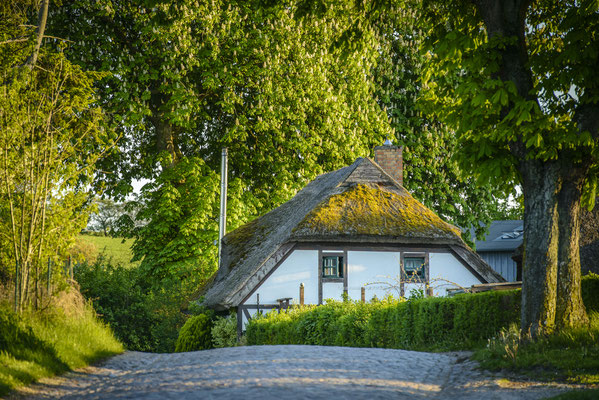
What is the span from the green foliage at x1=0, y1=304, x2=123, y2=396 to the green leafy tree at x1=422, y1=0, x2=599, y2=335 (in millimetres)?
6303

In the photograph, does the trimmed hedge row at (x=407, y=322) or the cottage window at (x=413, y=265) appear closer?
the trimmed hedge row at (x=407, y=322)

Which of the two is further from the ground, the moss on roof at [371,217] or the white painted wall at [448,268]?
the moss on roof at [371,217]

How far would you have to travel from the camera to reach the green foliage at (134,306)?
93.8ft

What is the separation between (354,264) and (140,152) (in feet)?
41.5

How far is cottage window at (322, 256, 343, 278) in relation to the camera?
21.3 metres

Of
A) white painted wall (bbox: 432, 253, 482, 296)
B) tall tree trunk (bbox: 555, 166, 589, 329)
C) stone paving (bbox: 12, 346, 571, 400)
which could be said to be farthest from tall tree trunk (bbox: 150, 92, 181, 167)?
tall tree trunk (bbox: 555, 166, 589, 329)

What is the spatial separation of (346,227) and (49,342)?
40.7ft

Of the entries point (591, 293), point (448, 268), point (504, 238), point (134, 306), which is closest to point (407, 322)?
point (591, 293)

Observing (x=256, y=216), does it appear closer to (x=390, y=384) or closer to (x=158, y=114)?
(x=158, y=114)

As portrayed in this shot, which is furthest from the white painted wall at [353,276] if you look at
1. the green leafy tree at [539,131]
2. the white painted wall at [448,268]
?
the green leafy tree at [539,131]

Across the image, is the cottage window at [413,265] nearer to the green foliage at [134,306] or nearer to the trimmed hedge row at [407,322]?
the trimmed hedge row at [407,322]

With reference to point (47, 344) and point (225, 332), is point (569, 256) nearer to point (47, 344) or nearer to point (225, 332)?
point (47, 344)

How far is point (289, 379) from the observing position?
7652mm

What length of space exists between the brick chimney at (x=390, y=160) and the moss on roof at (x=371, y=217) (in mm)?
3664
